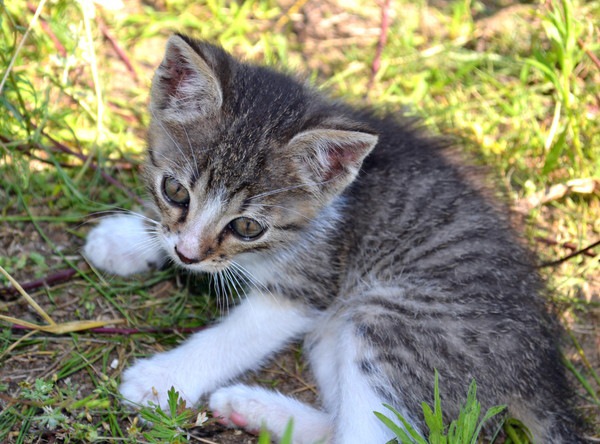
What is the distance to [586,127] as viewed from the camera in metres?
4.09

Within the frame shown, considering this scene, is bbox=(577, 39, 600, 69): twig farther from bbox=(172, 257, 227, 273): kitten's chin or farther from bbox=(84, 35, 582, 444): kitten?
bbox=(172, 257, 227, 273): kitten's chin

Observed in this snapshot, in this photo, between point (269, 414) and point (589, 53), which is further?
point (589, 53)

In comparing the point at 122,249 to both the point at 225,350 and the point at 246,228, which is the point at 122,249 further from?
the point at 246,228

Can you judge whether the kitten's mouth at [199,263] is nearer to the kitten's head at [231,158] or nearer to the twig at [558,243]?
the kitten's head at [231,158]

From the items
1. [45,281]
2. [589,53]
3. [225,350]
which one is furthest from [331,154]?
[589,53]

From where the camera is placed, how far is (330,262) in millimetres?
3143

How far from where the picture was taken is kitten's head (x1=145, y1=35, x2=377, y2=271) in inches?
106

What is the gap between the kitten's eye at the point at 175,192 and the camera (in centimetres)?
280

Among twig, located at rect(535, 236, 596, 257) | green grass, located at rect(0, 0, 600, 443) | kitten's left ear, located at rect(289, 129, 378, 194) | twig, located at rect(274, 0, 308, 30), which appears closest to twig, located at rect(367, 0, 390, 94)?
green grass, located at rect(0, 0, 600, 443)

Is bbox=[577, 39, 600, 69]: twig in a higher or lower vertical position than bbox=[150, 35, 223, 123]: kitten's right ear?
lower

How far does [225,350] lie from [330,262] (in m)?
0.63

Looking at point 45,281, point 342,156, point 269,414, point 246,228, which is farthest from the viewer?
point 45,281

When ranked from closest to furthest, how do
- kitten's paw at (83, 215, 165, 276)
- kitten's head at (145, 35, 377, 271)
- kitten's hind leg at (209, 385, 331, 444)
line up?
kitten's head at (145, 35, 377, 271), kitten's hind leg at (209, 385, 331, 444), kitten's paw at (83, 215, 165, 276)

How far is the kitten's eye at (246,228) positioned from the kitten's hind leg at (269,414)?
2.40 feet
